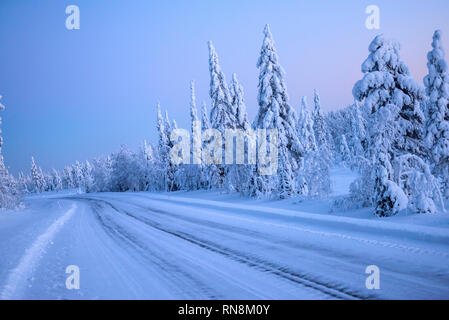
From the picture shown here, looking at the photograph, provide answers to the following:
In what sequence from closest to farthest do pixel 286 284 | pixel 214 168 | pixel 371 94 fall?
pixel 286 284
pixel 371 94
pixel 214 168

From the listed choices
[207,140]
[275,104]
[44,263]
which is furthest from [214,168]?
[44,263]

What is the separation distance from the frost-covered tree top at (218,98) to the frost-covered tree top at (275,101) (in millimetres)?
9022

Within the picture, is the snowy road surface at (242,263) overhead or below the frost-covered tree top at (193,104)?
below

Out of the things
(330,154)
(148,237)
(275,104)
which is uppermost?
(275,104)

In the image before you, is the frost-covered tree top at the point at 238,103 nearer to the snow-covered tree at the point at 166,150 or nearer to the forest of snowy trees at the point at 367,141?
the forest of snowy trees at the point at 367,141

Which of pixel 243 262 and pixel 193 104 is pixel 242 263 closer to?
pixel 243 262

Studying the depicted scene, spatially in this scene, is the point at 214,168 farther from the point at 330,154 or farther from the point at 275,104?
the point at 330,154

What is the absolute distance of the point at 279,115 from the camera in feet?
68.6

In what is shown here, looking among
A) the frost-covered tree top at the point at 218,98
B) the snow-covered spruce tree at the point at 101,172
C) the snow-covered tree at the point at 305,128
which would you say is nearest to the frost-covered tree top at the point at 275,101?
the frost-covered tree top at the point at 218,98

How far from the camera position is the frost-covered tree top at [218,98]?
2984cm

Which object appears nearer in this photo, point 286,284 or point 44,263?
point 286,284

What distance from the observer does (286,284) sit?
428 cm
